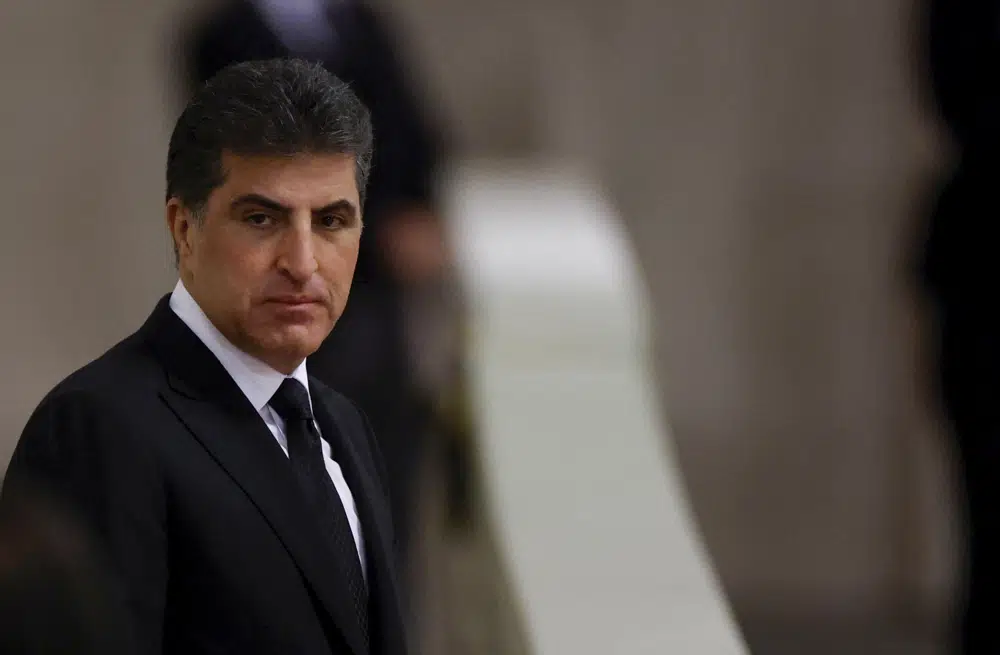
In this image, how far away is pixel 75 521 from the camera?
0.50m

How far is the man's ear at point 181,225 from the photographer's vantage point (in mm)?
533

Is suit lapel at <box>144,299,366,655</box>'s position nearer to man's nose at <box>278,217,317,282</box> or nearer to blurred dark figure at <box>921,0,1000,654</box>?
man's nose at <box>278,217,317,282</box>

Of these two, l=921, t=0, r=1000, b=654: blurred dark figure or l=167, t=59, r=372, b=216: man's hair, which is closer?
l=167, t=59, r=372, b=216: man's hair

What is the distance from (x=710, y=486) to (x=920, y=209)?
348 mm

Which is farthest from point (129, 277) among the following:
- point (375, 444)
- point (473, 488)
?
point (473, 488)

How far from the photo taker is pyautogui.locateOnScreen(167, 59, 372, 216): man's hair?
529mm

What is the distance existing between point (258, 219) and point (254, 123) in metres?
0.03

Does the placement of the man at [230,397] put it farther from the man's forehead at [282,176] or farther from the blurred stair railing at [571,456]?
the blurred stair railing at [571,456]

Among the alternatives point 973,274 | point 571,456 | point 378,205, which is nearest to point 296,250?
point 378,205

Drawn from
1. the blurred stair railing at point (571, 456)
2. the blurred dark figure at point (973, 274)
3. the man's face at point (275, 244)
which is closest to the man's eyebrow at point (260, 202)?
the man's face at point (275, 244)

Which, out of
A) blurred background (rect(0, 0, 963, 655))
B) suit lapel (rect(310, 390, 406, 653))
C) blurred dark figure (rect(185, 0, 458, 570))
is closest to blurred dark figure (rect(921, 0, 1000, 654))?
blurred background (rect(0, 0, 963, 655))

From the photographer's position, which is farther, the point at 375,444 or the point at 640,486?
the point at 640,486

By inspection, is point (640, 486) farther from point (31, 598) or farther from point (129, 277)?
point (31, 598)

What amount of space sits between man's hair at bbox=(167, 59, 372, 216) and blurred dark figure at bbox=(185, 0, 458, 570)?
44 millimetres
